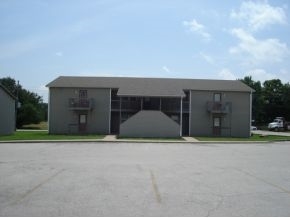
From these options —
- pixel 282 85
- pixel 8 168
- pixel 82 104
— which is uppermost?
pixel 282 85

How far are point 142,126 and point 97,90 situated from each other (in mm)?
8480

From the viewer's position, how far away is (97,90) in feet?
157

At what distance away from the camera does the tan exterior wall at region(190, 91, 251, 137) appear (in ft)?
158

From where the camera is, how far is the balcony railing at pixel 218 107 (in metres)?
47.4

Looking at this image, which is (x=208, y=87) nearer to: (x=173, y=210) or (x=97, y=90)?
(x=97, y=90)

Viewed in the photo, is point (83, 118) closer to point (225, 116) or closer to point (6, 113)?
point (6, 113)

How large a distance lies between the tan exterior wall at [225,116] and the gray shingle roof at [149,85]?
827mm

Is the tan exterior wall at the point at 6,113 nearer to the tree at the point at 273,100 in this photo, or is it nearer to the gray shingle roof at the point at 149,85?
the gray shingle roof at the point at 149,85

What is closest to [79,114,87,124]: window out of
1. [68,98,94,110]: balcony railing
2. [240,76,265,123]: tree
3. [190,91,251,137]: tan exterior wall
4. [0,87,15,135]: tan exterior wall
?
[68,98,94,110]: balcony railing

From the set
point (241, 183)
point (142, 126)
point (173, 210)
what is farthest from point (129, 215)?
point (142, 126)

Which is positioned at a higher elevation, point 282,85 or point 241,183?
point 282,85

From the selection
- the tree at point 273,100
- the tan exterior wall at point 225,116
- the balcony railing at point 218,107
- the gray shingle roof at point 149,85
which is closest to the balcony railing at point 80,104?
the gray shingle roof at point 149,85

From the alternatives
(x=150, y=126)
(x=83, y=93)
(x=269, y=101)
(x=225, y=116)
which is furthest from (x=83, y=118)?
(x=269, y=101)

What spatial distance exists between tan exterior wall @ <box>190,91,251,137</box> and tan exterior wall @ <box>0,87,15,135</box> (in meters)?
20.0
